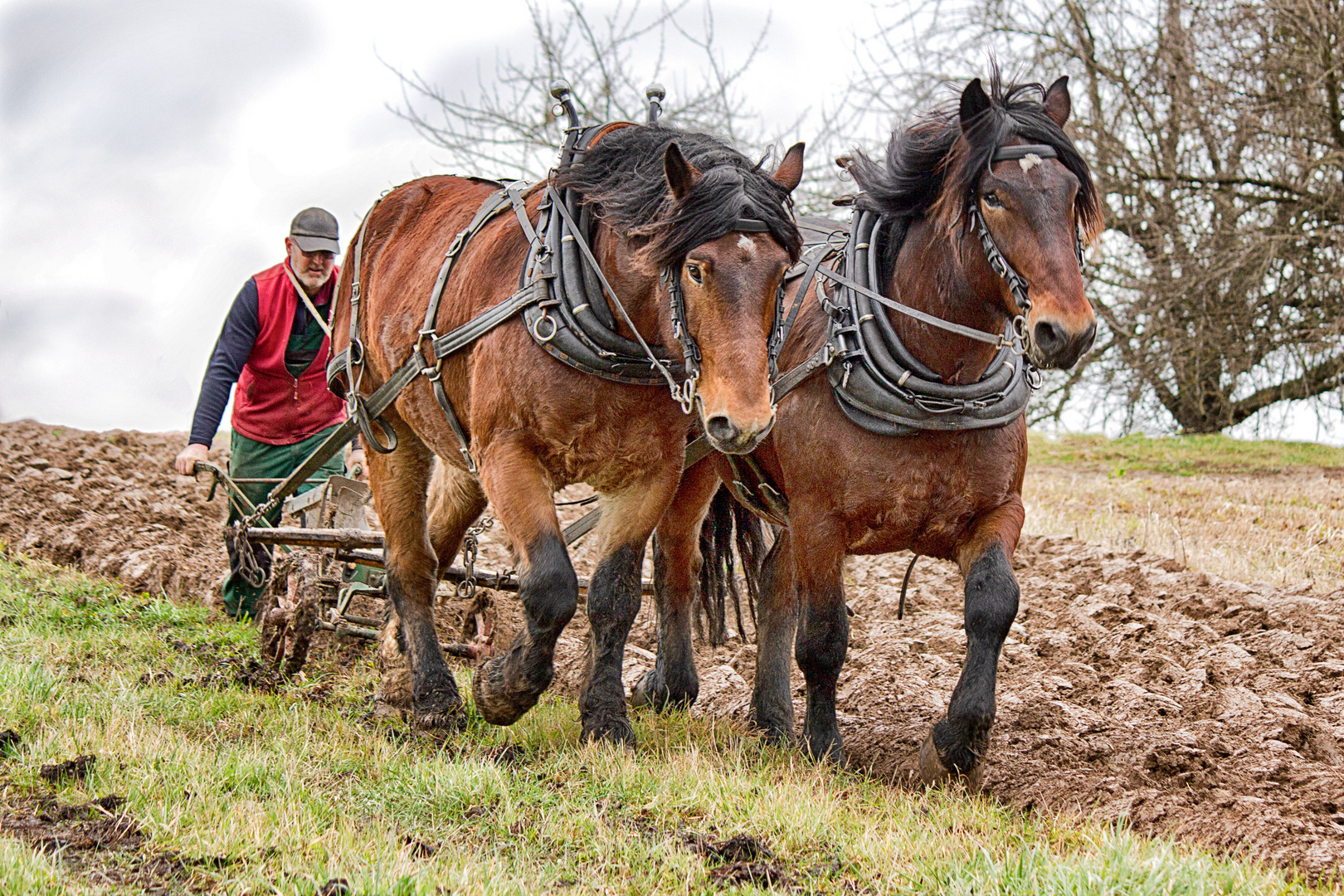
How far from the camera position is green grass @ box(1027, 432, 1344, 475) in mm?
12414

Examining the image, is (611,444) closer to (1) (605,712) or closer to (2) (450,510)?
(1) (605,712)

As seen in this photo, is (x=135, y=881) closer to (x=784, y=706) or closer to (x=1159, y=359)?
(x=784, y=706)

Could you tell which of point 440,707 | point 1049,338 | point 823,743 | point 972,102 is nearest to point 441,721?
point 440,707

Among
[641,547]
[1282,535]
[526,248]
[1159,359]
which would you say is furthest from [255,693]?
[1159,359]

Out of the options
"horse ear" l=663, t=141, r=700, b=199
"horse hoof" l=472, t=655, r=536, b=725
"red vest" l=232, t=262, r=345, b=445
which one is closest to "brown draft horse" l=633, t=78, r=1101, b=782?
"horse ear" l=663, t=141, r=700, b=199

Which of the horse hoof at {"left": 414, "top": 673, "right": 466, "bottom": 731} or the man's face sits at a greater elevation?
the man's face

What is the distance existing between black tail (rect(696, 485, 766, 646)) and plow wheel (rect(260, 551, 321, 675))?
1.58m

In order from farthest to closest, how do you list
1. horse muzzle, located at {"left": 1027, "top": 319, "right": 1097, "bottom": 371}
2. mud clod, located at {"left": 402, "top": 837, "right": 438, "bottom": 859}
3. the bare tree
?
the bare tree < horse muzzle, located at {"left": 1027, "top": 319, "right": 1097, "bottom": 371} < mud clod, located at {"left": 402, "top": 837, "right": 438, "bottom": 859}

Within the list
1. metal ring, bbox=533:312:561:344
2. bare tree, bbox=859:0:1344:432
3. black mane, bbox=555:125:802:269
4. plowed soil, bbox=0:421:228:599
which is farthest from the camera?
bare tree, bbox=859:0:1344:432

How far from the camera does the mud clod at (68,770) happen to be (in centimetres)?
311

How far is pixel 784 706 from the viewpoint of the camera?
169 inches

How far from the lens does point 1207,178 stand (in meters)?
12.5

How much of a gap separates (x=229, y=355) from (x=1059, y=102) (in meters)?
3.78

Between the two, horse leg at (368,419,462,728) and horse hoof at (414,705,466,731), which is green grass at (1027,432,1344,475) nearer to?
horse leg at (368,419,462,728)
